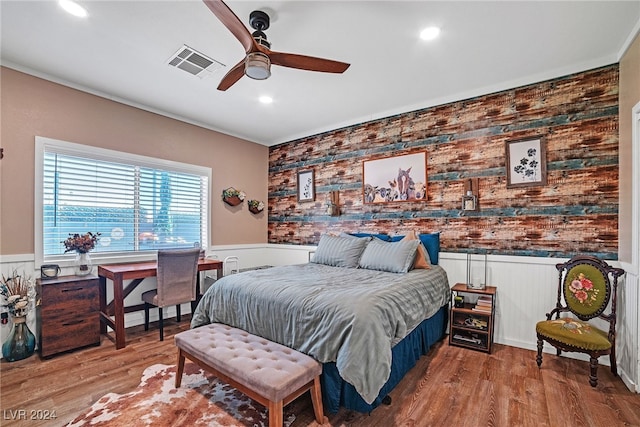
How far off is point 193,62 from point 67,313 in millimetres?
2742

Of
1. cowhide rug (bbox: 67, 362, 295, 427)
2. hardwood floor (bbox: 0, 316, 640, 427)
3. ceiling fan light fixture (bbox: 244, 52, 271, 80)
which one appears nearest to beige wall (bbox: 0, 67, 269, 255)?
hardwood floor (bbox: 0, 316, 640, 427)

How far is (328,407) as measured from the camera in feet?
6.61

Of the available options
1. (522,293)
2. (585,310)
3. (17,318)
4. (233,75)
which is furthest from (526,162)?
(17,318)

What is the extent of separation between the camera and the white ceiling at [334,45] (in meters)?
2.16

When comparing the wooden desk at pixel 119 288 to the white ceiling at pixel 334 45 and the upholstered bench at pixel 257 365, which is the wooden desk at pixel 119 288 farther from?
the white ceiling at pixel 334 45

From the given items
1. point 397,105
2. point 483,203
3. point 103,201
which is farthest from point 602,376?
point 103,201

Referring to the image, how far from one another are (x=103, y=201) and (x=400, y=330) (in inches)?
144

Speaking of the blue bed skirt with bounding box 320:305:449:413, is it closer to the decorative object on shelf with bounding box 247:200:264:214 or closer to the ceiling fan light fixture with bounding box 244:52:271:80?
the ceiling fan light fixture with bounding box 244:52:271:80

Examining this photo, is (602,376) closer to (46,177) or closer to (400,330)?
(400,330)

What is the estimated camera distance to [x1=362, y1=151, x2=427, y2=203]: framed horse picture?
384 cm

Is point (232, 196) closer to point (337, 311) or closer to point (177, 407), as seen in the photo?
point (177, 407)

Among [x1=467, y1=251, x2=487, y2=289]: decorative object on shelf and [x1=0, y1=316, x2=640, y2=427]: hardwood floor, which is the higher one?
[x1=467, y1=251, x2=487, y2=289]: decorative object on shelf

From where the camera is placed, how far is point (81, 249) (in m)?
3.19

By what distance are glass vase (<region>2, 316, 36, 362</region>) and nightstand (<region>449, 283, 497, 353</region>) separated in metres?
4.18
